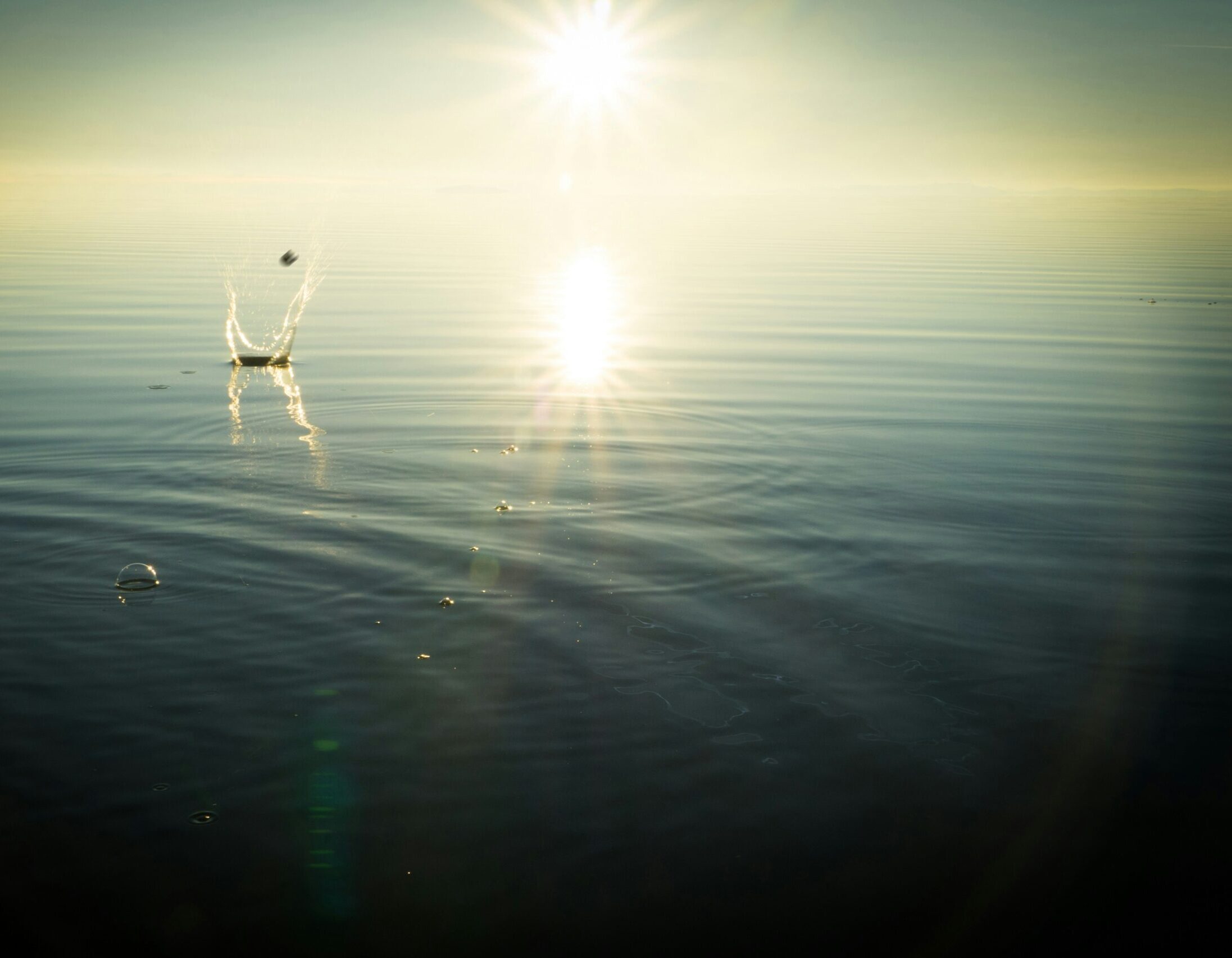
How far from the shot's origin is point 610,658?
8.68 m

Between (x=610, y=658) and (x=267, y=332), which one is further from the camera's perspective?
(x=267, y=332)

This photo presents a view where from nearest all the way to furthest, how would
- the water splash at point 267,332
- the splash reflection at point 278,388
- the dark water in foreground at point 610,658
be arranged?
the dark water in foreground at point 610,658 < the splash reflection at point 278,388 < the water splash at point 267,332

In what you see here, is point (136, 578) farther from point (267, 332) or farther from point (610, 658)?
point (267, 332)

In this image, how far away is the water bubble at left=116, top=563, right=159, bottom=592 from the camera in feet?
32.4

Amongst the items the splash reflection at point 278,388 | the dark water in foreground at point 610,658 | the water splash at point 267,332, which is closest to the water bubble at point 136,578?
the dark water in foreground at point 610,658

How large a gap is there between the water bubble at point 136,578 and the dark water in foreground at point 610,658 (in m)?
0.17

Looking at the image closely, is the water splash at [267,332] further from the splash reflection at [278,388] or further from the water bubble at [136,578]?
the water bubble at [136,578]

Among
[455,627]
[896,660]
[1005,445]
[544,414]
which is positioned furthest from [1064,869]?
[544,414]

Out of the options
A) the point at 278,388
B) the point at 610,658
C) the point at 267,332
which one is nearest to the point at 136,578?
the point at 610,658

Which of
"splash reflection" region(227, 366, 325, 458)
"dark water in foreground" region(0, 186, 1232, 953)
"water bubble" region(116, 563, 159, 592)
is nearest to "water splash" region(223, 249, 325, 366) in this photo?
"splash reflection" region(227, 366, 325, 458)

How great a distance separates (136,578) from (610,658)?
4.29 meters

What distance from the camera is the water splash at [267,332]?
23.7 m

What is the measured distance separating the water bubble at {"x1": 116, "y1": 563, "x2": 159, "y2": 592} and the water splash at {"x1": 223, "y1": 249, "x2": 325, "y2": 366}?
1383 centimetres

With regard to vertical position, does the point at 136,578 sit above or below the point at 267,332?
below
